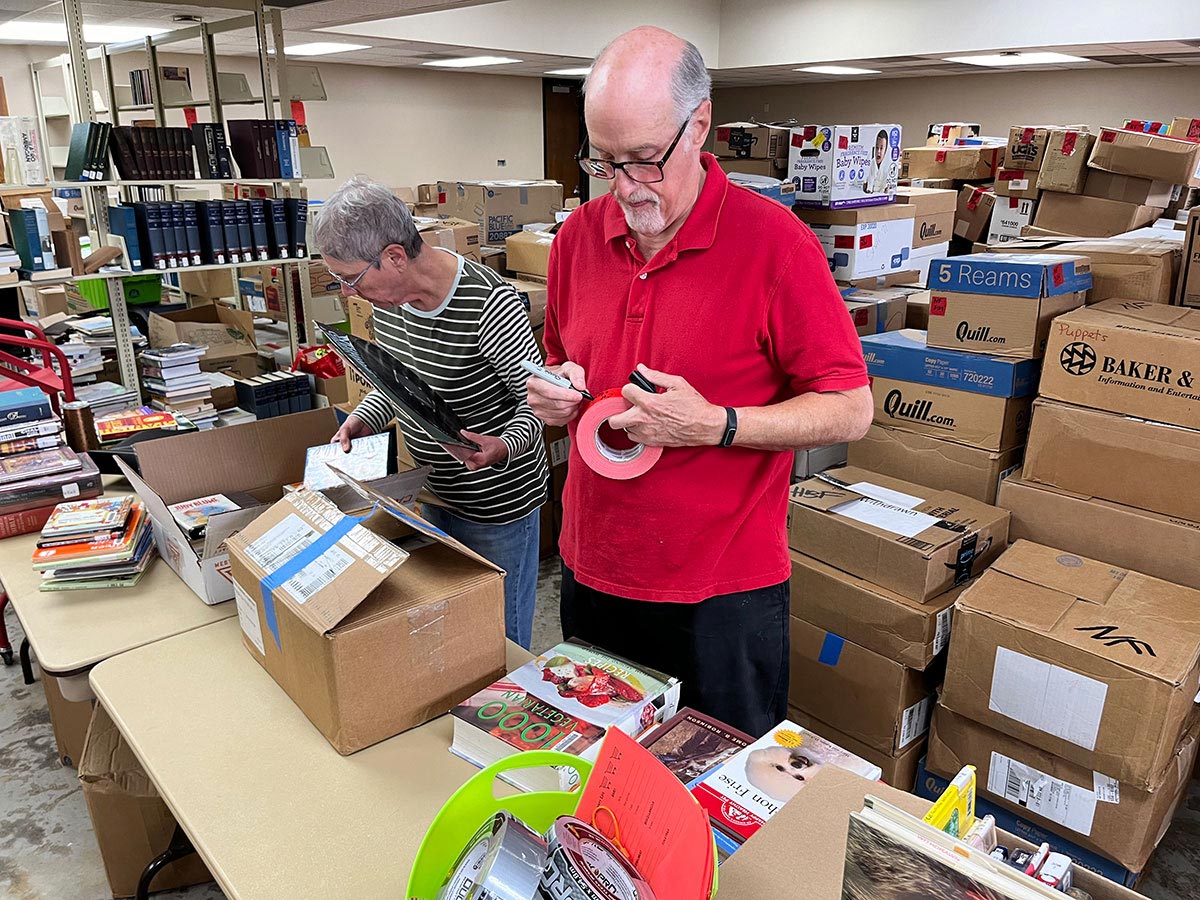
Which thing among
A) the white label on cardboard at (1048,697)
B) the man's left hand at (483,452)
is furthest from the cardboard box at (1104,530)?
the man's left hand at (483,452)

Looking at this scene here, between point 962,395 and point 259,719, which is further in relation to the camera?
point 962,395

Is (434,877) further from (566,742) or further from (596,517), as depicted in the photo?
(596,517)

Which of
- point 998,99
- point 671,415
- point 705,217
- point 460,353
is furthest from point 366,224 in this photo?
point 998,99

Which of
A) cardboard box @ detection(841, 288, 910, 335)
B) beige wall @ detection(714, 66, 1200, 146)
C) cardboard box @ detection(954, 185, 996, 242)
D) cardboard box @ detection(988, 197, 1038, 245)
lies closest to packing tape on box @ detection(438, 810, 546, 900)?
cardboard box @ detection(841, 288, 910, 335)

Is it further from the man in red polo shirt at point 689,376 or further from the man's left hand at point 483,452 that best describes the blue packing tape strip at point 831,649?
the man's left hand at point 483,452

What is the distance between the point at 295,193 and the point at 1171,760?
160 inches

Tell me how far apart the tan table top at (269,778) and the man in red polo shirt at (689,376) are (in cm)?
28

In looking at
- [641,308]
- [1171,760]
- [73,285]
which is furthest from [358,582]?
[73,285]

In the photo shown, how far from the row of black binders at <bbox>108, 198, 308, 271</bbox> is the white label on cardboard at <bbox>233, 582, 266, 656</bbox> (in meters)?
2.59

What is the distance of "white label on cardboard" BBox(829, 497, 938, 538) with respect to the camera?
2086 mm

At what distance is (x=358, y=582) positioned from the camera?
1125mm

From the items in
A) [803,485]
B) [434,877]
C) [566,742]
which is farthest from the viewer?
[803,485]

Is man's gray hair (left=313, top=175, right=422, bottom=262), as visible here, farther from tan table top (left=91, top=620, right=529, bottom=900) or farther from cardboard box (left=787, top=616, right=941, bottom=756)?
cardboard box (left=787, top=616, right=941, bottom=756)

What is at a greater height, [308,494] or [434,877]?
[308,494]
